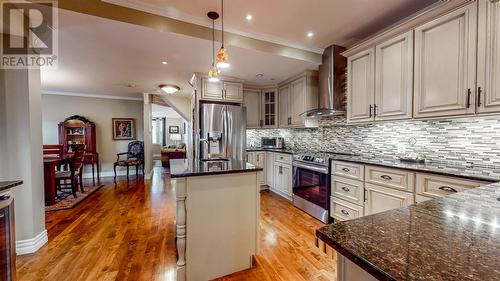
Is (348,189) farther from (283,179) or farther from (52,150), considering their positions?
(52,150)

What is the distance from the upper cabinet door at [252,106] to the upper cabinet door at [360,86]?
2258mm

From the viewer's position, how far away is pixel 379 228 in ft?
2.16

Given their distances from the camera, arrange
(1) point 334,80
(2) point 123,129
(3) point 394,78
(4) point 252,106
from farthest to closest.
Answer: (2) point 123,129
(4) point 252,106
(1) point 334,80
(3) point 394,78

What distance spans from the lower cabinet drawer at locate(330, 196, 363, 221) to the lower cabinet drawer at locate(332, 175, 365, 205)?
0.06m

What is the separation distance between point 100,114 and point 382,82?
691 centimetres

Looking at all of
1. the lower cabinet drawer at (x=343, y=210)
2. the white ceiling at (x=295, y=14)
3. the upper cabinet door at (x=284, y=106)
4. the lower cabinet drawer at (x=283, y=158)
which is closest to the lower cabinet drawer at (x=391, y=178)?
the lower cabinet drawer at (x=343, y=210)

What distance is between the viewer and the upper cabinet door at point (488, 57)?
158 centimetres

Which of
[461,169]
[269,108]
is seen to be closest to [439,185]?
[461,169]

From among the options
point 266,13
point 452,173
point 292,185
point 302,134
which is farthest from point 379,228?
point 302,134

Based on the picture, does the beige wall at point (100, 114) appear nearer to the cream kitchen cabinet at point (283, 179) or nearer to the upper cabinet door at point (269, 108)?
the upper cabinet door at point (269, 108)

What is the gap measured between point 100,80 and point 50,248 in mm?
3350

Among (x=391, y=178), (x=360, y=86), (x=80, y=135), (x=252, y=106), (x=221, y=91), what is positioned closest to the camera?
(x=391, y=178)

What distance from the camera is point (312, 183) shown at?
3.09m

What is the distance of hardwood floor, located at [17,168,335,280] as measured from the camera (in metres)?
1.78
